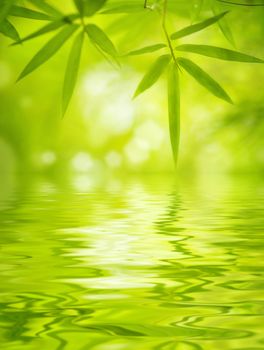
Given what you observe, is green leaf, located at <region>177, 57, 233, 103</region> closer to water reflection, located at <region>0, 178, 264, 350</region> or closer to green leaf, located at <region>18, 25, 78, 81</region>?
green leaf, located at <region>18, 25, 78, 81</region>

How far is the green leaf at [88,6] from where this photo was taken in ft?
3.54

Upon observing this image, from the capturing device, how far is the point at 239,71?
7.77 metres

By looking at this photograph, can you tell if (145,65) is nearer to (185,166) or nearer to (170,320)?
(185,166)

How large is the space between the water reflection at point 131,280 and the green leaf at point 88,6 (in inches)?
15.4

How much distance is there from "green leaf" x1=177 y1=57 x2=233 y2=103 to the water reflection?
0.30 m

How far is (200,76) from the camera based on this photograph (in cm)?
123

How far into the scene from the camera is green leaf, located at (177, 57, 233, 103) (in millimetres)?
1216

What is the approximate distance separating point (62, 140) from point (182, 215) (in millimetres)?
5504

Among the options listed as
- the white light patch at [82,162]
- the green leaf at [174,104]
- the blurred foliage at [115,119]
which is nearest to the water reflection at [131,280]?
the green leaf at [174,104]

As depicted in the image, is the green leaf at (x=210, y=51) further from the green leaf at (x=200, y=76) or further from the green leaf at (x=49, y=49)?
the green leaf at (x=49, y=49)

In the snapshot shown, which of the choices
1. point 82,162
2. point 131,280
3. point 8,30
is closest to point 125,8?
point 8,30

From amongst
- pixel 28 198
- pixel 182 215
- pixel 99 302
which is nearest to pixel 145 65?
pixel 28 198

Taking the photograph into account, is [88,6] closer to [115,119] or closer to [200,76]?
[200,76]

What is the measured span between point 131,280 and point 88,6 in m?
0.57
